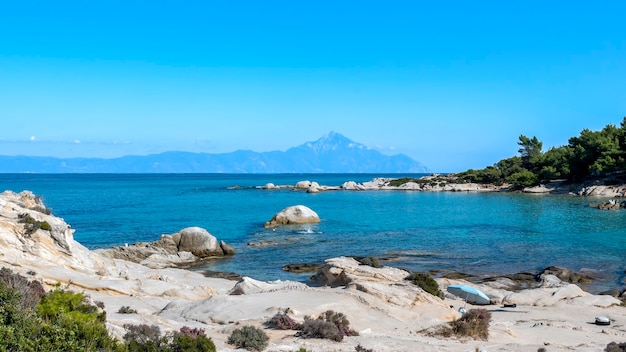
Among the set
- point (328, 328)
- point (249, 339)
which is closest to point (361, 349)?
point (328, 328)

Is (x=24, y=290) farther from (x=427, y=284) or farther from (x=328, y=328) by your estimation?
(x=427, y=284)

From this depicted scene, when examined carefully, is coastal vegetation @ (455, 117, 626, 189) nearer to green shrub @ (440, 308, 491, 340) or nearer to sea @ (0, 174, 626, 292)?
sea @ (0, 174, 626, 292)

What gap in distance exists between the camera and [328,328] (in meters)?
14.7

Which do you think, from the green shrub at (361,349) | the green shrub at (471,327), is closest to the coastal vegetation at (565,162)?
the green shrub at (471,327)

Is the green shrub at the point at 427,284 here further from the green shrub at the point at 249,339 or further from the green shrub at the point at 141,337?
the green shrub at the point at 141,337

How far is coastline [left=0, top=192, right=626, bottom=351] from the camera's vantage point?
15.4 metres

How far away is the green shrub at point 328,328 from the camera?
14.5 meters

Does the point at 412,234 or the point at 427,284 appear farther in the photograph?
the point at 412,234

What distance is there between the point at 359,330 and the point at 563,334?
7450mm

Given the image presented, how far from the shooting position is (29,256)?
23.7 meters

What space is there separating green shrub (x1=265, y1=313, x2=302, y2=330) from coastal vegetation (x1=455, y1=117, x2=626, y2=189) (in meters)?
90.0

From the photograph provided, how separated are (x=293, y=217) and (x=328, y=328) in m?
45.7

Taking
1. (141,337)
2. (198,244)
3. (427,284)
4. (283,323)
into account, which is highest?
(141,337)

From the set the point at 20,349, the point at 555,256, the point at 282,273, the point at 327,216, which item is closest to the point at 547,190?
the point at 327,216
